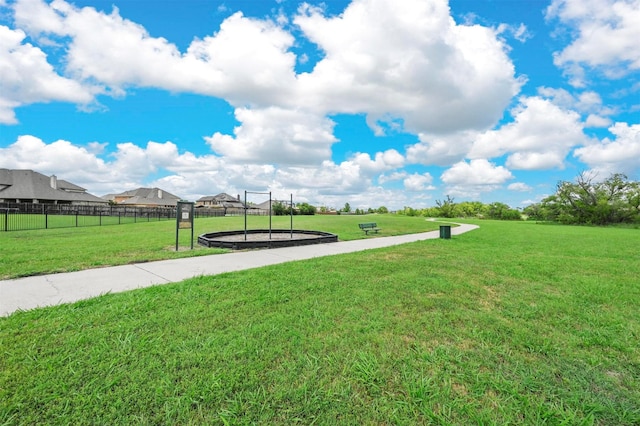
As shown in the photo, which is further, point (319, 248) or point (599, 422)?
point (319, 248)

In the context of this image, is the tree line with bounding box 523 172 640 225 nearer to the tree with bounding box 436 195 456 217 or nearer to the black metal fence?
the tree with bounding box 436 195 456 217

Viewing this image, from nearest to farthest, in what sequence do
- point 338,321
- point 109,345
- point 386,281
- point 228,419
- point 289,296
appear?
point 228,419
point 109,345
point 338,321
point 289,296
point 386,281

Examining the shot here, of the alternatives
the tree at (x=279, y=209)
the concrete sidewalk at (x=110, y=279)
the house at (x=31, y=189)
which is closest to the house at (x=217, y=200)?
the house at (x=31, y=189)

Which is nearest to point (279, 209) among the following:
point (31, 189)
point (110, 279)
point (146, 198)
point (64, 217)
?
A: point (64, 217)

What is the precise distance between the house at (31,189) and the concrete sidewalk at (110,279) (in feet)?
183

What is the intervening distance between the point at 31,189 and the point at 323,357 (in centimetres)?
6314

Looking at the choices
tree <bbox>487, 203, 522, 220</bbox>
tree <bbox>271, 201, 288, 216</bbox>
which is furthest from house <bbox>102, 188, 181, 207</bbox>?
tree <bbox>487, 203, 522, 220</bbox>

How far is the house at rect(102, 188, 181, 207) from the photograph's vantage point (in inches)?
2753

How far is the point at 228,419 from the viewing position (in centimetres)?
207

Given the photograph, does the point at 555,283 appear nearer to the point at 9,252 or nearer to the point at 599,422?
the point at 599,422

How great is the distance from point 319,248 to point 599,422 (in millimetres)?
7974

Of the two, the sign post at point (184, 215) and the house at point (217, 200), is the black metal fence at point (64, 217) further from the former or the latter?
the house at point (217, 200)

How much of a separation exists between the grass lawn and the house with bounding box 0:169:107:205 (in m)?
59.0

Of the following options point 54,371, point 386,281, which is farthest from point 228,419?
point 386,281
